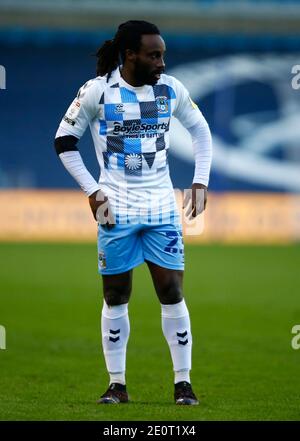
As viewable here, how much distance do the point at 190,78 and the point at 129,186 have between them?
27130 millimetres

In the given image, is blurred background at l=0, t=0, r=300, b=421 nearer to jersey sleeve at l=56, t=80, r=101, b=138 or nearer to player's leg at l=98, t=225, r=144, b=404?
player's leg at l=98, t=225, r=144, b=404

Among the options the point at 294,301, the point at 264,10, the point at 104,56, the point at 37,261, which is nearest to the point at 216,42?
the point at 264,10

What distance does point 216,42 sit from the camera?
34.0m

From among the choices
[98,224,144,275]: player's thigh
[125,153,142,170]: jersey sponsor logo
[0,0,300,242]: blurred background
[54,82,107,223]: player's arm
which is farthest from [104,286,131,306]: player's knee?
[0,0,300,242]: blurred background

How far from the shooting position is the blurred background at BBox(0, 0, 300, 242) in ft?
103

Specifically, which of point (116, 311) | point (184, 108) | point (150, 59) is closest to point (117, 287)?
point (116, 311)

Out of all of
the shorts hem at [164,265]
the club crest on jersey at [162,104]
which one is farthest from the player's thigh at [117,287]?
the club crest on jersey at [162,104]

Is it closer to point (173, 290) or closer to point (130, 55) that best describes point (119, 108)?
point (130, 55)

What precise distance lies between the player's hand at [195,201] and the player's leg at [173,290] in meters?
0.15

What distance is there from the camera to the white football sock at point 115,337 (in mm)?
7102

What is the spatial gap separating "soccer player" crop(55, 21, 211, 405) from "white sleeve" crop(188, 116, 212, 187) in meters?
0.26

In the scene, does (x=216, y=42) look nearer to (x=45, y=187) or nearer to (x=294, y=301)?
(x=45, y=187)

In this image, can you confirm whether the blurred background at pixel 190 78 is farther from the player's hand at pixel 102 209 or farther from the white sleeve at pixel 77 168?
the player's hand at pixel 102 209

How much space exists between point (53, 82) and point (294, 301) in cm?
2026
